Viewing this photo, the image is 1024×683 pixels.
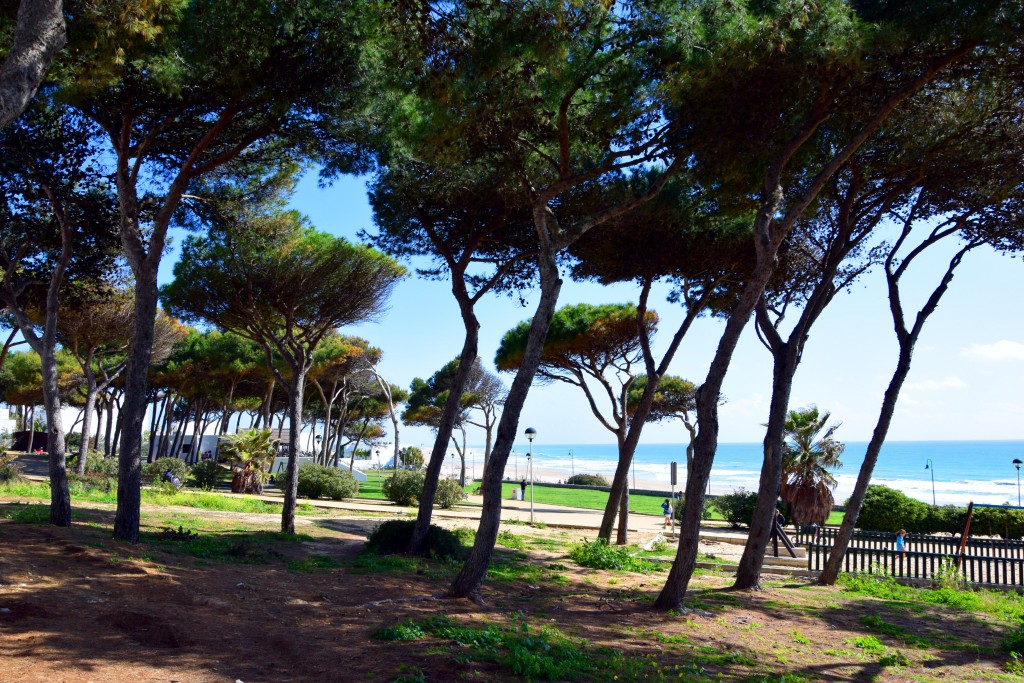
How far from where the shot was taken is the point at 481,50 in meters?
7.94

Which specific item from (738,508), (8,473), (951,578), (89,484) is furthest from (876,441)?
(8,473)

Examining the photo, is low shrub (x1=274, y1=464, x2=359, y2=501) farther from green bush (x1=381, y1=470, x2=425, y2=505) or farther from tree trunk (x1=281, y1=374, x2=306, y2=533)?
tree trunk (x1=281, y1=374, x2=306, y2=533)

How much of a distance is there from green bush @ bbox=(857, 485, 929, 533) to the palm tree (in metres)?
1.09

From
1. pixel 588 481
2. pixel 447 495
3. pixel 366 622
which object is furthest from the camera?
pixel 588 481

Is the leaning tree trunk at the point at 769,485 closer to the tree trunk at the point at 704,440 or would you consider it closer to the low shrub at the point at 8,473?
the tree trunk at the point at 704,440

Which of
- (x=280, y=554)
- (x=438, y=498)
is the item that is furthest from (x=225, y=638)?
(x=438, y=498)

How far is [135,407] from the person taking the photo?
366 inches

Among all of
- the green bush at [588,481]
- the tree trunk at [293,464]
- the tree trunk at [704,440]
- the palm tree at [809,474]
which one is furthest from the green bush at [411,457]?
the tree trunk at [704,440]

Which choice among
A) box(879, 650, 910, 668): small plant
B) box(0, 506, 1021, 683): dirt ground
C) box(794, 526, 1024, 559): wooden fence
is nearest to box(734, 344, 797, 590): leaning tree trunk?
box(0, 506, 1021, 683): dirt ground

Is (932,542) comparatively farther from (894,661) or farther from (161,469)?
(161,469)

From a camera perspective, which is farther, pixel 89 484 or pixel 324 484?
pixel 324 484

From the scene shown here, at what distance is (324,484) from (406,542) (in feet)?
43.5

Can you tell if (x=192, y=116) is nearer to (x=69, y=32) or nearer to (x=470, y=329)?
(x=69, y=32)

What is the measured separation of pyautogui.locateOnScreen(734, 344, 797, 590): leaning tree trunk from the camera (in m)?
9.82
